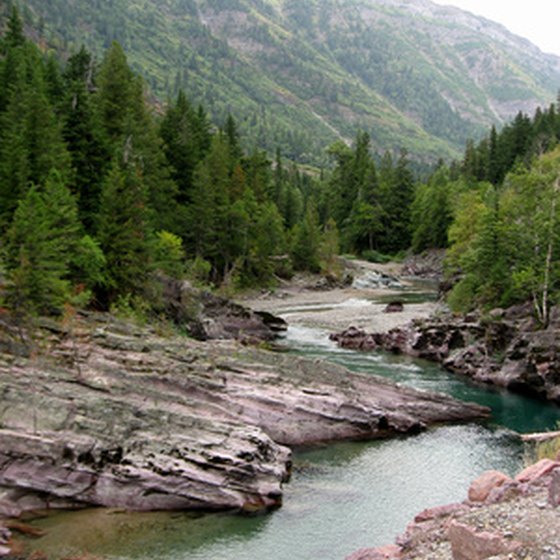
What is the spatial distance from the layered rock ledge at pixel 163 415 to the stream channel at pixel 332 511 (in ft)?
3.28

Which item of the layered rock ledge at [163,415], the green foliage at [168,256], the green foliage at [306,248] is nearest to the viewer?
the layered rock ledge at [163,415]

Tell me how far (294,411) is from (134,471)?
1077cm

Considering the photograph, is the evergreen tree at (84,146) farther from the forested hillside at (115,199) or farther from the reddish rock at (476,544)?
the reddish rock at (476,544)

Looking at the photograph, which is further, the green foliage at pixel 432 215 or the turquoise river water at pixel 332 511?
the green foliage at pixel 432 215

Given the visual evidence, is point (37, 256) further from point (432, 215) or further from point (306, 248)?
point (432, 215)

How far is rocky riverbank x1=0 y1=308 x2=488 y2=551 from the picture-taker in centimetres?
2464

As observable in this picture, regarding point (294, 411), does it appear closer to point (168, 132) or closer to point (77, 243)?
point (77, 243)

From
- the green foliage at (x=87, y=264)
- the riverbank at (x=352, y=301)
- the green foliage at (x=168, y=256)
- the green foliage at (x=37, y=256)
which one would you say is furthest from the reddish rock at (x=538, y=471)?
the riverbank at (x=352, y=301)

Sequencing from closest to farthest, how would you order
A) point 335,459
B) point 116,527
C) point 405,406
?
1. point 116,527
2. point 335,459
3. point 405,406

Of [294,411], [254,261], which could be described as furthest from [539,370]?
[254,261]

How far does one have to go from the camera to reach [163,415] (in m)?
28.0

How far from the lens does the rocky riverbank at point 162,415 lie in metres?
24.6

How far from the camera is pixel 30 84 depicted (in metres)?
62.1

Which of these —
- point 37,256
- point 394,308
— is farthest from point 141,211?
point 394,308
